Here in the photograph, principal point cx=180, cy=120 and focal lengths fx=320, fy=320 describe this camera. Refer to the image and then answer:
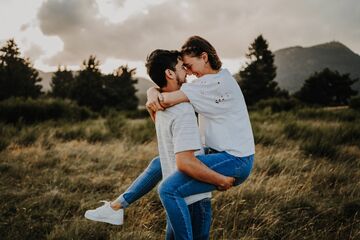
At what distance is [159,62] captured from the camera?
6.75 feet

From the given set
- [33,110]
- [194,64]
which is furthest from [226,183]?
[33,110]

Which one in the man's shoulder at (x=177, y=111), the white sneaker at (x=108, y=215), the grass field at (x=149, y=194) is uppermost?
the man's shoulder at (x=177, y=111)

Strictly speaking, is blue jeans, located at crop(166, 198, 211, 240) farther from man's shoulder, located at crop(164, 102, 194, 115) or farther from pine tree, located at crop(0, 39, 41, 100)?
pine tree, located at crop(0, 39, 41, 100)

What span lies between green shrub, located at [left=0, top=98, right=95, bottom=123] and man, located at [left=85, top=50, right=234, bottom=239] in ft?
35.1

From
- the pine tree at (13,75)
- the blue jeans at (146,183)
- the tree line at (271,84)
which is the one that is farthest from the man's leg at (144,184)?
the tree line at (271,84)

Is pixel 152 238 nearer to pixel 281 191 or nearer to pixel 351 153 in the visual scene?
pixel 281 191

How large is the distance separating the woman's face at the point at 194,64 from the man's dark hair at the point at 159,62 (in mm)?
175

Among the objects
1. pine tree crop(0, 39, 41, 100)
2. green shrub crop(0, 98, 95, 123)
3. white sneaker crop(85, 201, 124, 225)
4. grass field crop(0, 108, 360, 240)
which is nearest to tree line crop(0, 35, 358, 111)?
pine tree crop(0, 39, 41, 100)

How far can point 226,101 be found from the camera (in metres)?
2.02

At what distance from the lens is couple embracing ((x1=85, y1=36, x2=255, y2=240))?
1.84 m

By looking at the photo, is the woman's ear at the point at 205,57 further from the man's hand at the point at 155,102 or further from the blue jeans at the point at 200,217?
the blue jeans at the point at 200,217

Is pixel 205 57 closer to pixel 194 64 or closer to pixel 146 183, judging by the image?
pixel 194 64

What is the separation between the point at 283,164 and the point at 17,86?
33.1 metres

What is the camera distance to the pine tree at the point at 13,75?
3192 cm
